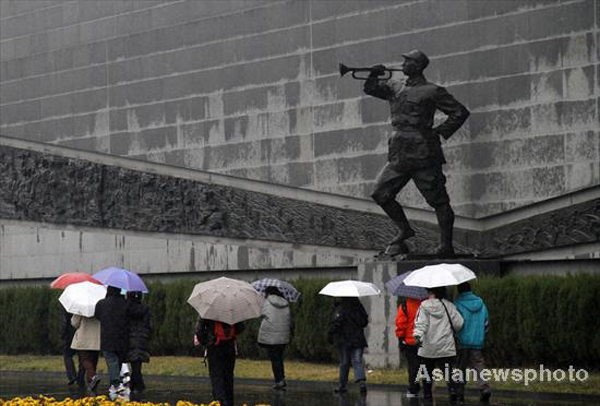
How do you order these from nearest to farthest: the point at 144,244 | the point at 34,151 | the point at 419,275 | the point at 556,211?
the point at 419,275, the point at 556,211, the point at 144,244, the point at 34,151

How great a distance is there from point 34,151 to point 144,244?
166 inches

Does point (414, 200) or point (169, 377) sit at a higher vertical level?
point (414, 200)

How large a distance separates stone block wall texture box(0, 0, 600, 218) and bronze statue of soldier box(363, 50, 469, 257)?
7.24ft

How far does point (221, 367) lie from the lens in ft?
46.8

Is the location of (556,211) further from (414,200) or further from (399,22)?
(399,22)

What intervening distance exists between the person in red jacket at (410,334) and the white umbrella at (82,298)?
4386mm

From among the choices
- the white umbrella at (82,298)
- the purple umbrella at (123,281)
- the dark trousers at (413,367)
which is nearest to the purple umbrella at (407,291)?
the dark trousers at (413,367)

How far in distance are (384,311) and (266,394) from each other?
2827mm

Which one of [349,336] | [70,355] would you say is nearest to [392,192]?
[349,336]

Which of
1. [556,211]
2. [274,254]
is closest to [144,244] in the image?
[274,254]

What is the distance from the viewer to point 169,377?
22.9 meters

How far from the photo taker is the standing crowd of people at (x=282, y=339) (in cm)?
1432

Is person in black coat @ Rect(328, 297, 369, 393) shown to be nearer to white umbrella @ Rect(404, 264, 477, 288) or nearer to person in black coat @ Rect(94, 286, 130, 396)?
white umbrella @ Rect(404, 264, 477, 288)

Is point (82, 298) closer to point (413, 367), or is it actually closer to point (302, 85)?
point (413, 367)
